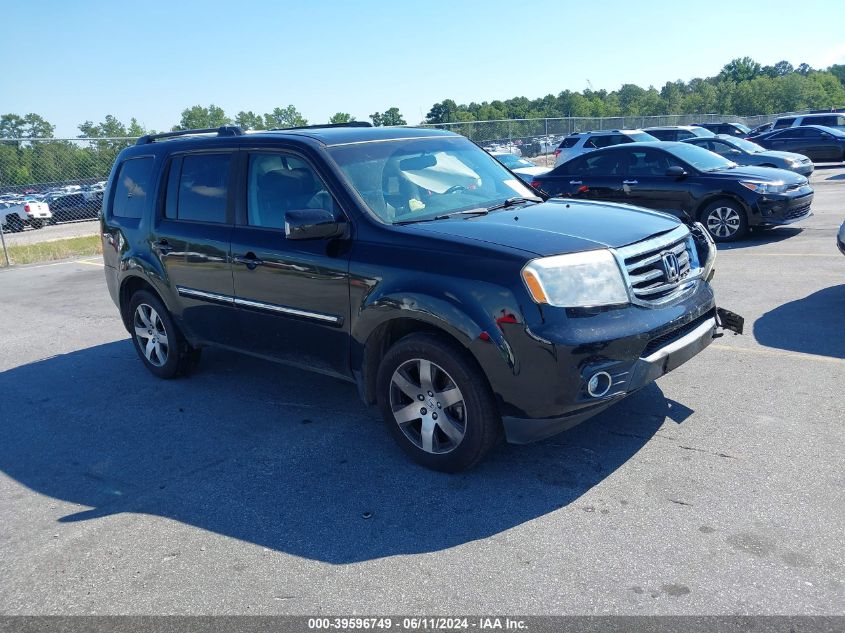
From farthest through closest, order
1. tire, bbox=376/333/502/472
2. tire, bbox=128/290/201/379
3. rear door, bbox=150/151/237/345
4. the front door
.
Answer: tire, bbox=128/290/201/379 < rear door, bbox=150/151/237/345 < the front door < tire, bbox=376/333/502/472

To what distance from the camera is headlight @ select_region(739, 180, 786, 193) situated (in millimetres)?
10789

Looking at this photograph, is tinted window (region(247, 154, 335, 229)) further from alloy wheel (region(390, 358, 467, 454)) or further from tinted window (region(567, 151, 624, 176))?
tinted window (region(567, 151, 624, 176))

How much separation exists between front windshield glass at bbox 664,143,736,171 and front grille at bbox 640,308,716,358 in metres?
7.72

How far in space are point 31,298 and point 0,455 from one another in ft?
22.2

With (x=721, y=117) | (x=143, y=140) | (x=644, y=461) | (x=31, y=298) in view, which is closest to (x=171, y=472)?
(x=644, y=461)

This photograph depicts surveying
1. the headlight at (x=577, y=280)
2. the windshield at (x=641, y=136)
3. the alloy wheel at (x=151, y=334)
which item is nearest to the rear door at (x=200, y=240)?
the alloy wheel at (x=151, y=334)

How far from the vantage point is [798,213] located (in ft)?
36.1

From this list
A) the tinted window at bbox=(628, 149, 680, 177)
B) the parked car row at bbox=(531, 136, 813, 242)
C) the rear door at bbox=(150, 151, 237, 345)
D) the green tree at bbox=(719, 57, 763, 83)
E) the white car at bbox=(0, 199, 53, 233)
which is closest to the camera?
the rear door at bbox=(150, 151, 237, 345)

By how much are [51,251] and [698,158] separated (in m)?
13.6

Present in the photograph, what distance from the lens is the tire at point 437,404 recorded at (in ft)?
13.1

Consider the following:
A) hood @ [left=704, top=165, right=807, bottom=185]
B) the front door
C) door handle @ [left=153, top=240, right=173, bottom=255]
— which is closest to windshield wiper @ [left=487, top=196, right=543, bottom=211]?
the front door

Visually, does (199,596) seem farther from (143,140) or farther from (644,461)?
(143,140)

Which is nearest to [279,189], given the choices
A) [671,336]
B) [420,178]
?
[420,178]

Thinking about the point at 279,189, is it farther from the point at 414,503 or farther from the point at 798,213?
the point at 798,213
